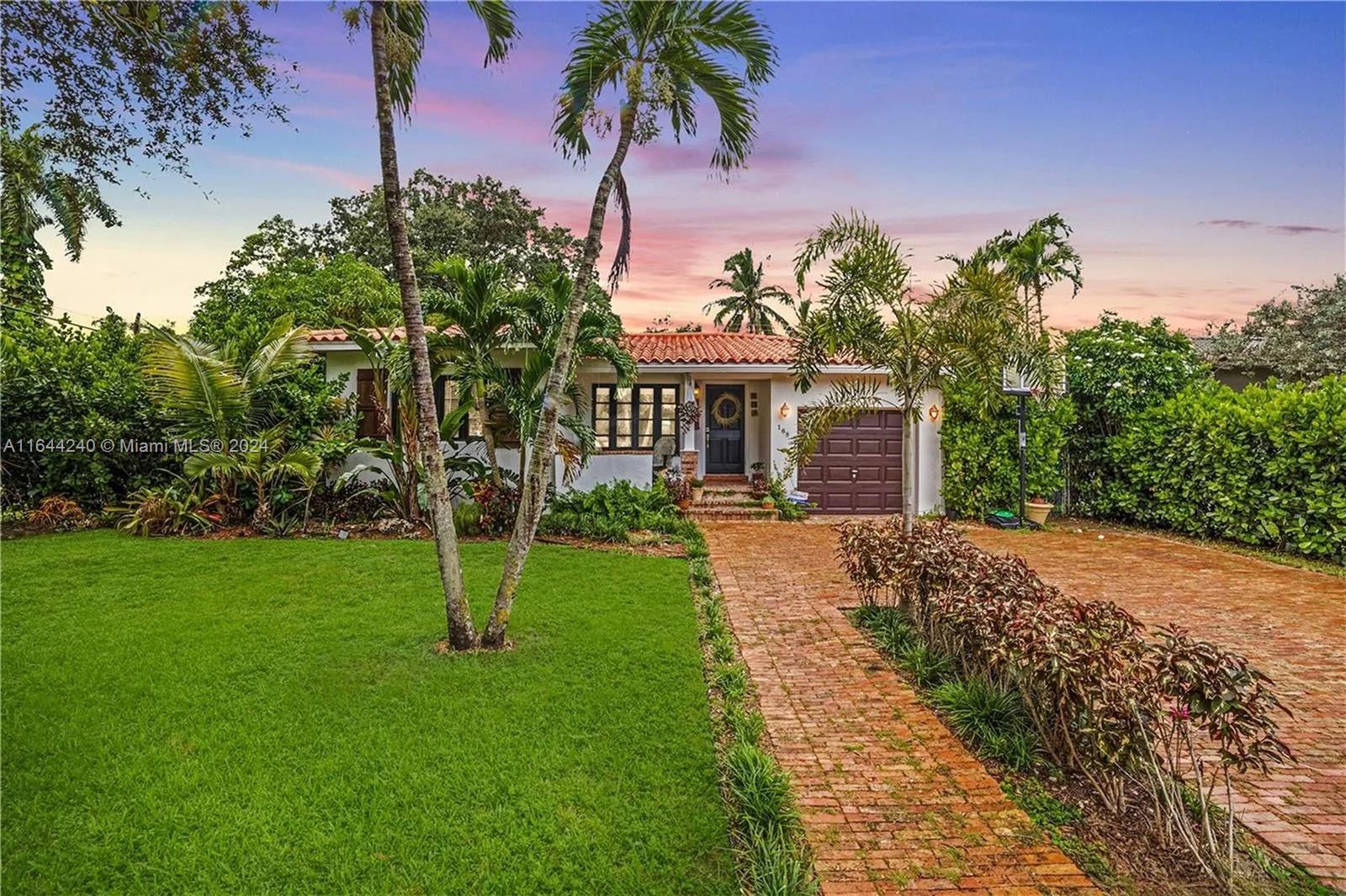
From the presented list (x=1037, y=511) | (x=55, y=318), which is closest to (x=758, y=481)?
(x=1037, y=511)

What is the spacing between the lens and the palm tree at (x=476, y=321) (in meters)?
10.2

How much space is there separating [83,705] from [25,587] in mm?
4523

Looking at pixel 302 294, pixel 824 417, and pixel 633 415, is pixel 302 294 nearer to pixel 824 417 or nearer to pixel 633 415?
pixel 633 415

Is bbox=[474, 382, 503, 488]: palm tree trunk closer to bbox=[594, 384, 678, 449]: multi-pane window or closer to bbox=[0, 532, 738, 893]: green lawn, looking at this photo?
bbox=[594, 384, 678, 449]: multi-pane window

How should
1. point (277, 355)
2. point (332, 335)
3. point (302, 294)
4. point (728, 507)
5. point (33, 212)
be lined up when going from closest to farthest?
point (277, 355) < point (33, 212) < point (332, 335) < point (728, 507) < point (302, 294)

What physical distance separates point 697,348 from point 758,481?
3298 mm

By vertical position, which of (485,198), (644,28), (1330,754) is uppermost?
(485,198)

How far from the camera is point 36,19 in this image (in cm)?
453

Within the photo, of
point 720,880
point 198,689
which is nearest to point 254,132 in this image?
point 198,689

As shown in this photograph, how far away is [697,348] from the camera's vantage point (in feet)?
47.9

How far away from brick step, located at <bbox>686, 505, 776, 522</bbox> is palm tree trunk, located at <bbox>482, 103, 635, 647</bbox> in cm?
793

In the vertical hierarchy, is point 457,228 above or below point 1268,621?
above

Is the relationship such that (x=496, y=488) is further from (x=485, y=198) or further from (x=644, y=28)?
(x=485, y=198)

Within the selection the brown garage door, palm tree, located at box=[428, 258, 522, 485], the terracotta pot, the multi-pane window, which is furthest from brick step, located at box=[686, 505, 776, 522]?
the terracotta pot
